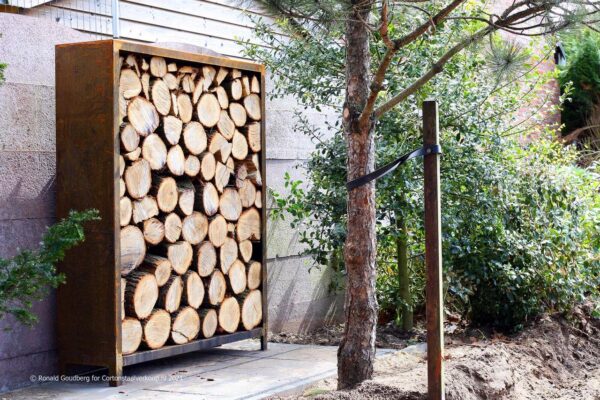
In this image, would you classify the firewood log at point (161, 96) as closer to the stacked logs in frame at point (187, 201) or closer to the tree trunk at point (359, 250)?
the stacked logs in frame at point (187, 201)

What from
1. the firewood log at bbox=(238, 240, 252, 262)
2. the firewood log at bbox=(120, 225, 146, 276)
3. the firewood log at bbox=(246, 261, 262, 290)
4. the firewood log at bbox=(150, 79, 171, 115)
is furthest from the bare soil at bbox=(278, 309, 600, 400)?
the firewood log at bbox=(150, 79, 171, 115)

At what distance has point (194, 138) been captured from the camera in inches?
269

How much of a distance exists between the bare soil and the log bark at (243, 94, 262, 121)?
2.26 meters

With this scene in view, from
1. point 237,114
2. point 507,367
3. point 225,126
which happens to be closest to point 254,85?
point 237,114

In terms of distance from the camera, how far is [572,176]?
8781 millimetres

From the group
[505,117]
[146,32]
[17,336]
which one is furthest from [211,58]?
[505,117]

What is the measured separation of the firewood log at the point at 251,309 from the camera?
7.36m

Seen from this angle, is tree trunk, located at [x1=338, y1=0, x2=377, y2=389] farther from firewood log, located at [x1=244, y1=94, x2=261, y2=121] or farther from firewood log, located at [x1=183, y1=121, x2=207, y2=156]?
firewood log, located at [x1=244, y1=94, x2=261, y2=121]

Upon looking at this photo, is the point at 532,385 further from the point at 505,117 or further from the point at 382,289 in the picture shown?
the point at 505,117

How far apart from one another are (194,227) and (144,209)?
0.62 metres

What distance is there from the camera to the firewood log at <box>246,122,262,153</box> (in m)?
7.47

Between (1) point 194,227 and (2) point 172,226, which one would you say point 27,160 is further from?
(1) point 194,227

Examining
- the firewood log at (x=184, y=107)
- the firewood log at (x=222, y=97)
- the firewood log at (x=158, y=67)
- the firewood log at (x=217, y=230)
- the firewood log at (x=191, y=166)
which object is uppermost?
the firewood log at (x=158, y=67)

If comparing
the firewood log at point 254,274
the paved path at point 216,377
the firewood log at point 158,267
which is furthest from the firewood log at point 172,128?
the paved path at point 216,377
